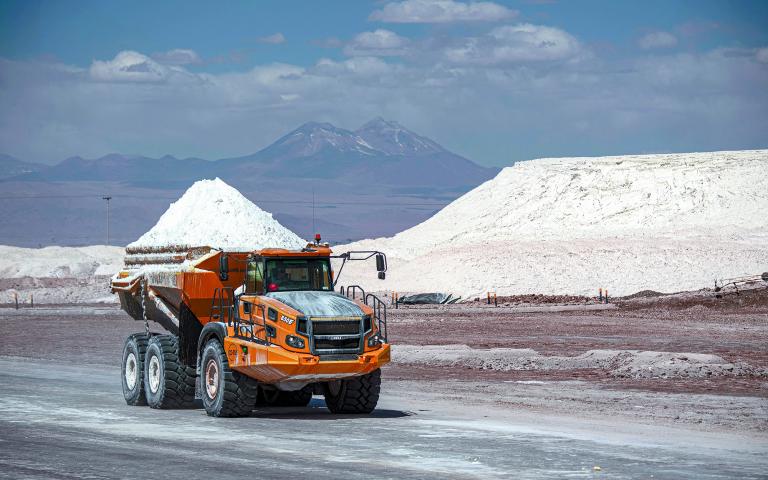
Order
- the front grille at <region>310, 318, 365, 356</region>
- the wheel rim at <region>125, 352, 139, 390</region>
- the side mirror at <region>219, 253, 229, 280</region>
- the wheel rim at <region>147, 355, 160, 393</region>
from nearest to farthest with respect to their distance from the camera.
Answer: the front grille at <region>310, 318, 365, 356</region>, the side mirror at <region>219, 253, 229, 280</region>, the wheel rim at <region>147, 355, 160, 393</region>, the wheel rim at <region>125, 352, 139, 390</region>

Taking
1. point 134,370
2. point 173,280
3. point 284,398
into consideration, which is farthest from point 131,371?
point 284,398

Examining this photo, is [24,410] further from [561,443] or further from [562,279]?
[562,279]

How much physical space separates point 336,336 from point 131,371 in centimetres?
576

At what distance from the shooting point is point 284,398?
76.6 feet

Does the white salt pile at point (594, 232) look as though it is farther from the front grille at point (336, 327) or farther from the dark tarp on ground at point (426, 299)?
the front grille at point (336, 327)

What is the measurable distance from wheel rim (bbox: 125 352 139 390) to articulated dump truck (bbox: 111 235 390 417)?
0.06 ft

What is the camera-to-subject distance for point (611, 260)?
262 ft

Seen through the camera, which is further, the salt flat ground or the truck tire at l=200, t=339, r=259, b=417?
the truck tire at l=200, t=339, r=259, b=417

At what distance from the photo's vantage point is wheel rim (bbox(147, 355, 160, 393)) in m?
22.7

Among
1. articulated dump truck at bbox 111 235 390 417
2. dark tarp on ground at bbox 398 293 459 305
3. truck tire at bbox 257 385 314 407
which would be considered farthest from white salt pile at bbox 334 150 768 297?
articulated dump truck at bbox 111 235 390 417

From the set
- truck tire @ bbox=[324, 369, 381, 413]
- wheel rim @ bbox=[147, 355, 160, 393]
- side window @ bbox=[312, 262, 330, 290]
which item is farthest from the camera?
wheel rim @ bbox=[147, 355, 160, 393]

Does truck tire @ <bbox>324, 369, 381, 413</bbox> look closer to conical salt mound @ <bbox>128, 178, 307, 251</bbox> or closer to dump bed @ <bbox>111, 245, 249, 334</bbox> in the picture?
dump bed @ <bbox>111, 245, 249, 334</bbox>

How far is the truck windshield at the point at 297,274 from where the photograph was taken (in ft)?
67.4

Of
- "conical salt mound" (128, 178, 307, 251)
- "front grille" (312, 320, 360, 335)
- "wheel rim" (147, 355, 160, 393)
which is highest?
"conical salt mound" (128, 178, 307, 251)
